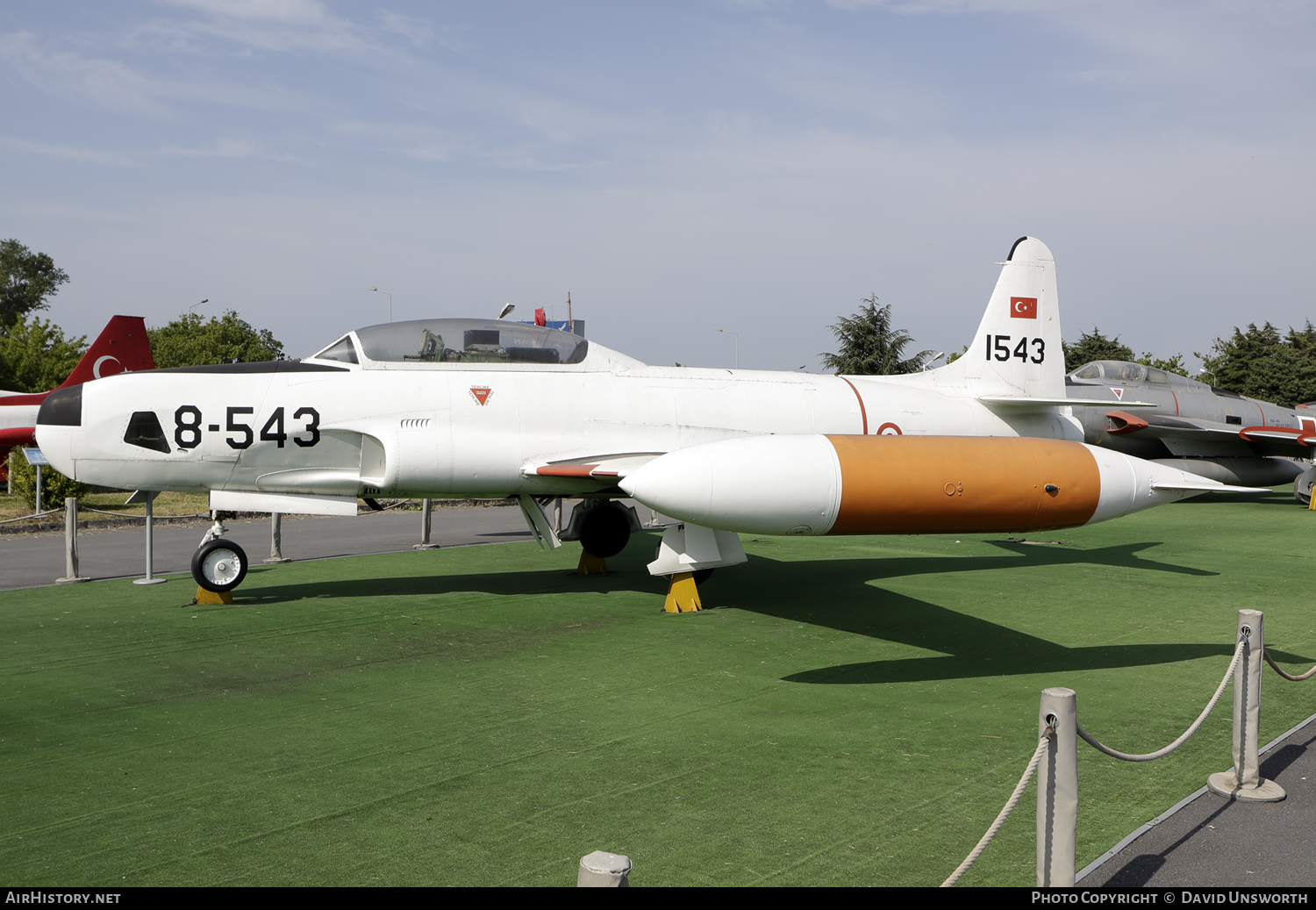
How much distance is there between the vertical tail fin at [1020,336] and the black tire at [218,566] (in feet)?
28.3

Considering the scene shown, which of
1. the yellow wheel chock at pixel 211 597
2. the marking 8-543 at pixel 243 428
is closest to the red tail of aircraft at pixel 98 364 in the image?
the yellow wheel chock at pixel 211 597

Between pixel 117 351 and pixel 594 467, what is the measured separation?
49.7ft

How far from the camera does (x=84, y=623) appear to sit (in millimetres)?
8805

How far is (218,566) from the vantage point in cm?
963

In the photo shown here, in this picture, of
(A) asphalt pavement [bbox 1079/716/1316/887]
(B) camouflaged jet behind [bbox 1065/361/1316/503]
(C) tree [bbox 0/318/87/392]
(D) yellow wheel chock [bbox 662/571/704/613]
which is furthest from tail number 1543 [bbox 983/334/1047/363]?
(C) tree [bbox 0/318/87/392]

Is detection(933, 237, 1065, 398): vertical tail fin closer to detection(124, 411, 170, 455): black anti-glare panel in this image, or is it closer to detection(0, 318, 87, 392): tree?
detection(124, 411, 170, 455): black anti-glare panel

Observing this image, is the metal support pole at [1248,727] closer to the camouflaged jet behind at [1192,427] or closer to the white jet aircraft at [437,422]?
the white jet aircraft at [437,422]

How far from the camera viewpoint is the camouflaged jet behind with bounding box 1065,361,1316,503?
2089cm

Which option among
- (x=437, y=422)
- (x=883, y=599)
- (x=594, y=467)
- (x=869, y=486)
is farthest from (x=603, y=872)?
(x=883, y=599)

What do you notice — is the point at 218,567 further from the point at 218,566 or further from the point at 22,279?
the point at 22,279

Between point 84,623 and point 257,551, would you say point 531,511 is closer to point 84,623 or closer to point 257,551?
point 84,623

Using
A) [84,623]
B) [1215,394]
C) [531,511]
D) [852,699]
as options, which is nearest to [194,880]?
[852,699]

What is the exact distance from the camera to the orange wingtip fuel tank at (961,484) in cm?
614

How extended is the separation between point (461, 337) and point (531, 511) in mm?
2058
